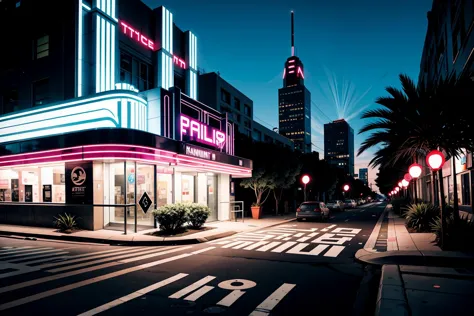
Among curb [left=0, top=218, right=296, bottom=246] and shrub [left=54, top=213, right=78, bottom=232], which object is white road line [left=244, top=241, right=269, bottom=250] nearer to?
curb [left=0, top=218, right=296, bottom=246]

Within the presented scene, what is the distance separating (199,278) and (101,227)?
10040 mm

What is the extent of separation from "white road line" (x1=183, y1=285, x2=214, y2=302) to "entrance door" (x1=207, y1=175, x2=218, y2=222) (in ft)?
51.8

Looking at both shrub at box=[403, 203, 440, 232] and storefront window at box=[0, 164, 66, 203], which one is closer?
shrub at box=[403, 203, 440, 232]

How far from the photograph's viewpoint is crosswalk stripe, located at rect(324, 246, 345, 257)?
34.2 ft

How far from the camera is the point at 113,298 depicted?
589 cm

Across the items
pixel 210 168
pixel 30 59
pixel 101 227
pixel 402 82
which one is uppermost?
pixel 30 59

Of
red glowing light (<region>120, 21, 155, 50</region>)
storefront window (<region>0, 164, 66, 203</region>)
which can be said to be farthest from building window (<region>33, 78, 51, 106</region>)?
red glowing light (<region>120, 21, 155, 50</region>)

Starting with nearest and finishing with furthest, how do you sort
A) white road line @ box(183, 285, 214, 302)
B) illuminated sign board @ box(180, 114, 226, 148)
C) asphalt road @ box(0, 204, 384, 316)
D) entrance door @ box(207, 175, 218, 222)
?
asphalt road @ box(0, 204, 384, 316), white road line @ box(183, 285, 214, 302), illuminated sign board @ box(180, 114, 226, 148), entrance door @ box(207, 175, 218, 222)

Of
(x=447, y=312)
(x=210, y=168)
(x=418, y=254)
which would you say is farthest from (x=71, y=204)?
(x=447, y=312)

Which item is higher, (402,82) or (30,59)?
(30,59)

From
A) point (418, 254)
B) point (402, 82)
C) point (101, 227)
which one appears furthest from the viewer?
A: point (101, 227)

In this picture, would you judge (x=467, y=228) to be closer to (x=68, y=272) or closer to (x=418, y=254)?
(x=418, y=254)

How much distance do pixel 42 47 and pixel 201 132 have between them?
37.6 feet

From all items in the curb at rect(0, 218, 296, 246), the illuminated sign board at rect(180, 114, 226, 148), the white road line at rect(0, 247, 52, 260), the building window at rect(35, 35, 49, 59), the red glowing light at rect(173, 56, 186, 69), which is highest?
the red glowing light at rect(173, 56, 186, 69)
